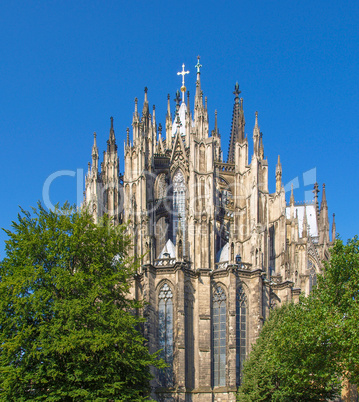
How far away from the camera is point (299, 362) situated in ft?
122

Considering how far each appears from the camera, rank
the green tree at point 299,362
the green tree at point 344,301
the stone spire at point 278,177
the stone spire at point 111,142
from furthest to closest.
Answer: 1. the stone spire at point 111,142
2. the stone spire at point 278,177
3. the green tree at point 299,362
4. the green tree at point 344,301

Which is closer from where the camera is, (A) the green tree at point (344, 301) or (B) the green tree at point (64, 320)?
(A) the green tree at point (344, 301)

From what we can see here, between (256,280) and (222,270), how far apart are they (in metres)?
3.06

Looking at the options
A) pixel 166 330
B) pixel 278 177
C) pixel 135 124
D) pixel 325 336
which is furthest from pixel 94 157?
pixel 325 336

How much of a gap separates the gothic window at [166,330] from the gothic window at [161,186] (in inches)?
459

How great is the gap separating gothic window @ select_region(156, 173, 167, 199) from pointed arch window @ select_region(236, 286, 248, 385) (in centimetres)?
1344

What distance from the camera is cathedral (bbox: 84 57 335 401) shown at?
173ft

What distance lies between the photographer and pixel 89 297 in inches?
1558

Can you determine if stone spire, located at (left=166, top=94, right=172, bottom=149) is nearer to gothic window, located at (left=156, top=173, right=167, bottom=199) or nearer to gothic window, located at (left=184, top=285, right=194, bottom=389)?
gothic window, located at (left=156, top=173, right=167, bottom=199)

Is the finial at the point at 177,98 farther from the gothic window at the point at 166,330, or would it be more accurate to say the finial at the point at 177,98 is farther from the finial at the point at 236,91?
the gothic window at the point at 166,330

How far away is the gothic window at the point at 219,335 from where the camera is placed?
53.2m

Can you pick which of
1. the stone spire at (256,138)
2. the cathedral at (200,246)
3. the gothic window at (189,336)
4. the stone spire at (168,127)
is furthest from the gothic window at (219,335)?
the stone spire at (168,127)

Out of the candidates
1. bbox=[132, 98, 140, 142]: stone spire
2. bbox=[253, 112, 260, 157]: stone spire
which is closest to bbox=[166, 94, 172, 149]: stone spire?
bbox=[132, 98, 140, 142]: stone spire

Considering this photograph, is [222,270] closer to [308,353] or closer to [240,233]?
[240,233]
